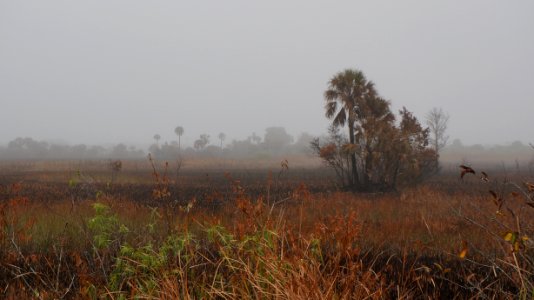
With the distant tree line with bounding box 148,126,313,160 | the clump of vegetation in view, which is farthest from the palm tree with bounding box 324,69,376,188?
the distant tree line with bounding box 148,126,313,160

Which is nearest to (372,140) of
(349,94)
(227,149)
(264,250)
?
(349,94)

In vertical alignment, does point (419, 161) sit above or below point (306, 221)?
above

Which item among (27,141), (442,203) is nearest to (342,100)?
(442,203)

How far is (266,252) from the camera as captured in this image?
3.78 meters

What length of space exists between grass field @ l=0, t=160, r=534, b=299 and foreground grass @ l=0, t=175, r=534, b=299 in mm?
32

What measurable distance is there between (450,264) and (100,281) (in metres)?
5.30

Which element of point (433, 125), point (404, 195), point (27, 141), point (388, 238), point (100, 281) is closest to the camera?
point (100, 281)

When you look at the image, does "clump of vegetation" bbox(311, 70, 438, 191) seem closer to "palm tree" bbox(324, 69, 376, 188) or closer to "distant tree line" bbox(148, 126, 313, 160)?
"palm tree" bbox(324, 69, 376, 188)

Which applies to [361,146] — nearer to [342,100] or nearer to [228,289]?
[342,100]

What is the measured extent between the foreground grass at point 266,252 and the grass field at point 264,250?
3 cm

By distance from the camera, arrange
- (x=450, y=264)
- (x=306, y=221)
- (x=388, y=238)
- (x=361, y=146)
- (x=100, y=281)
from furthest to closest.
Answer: (x=361, y=146) < (x=306, y=221) < (x=388, y=238) < (x=450, y=264) < (x=100, y=281)

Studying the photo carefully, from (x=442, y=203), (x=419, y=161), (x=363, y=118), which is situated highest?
(x=363, y=118)

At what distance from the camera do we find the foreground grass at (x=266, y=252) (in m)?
3.77

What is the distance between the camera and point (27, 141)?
461 ft
